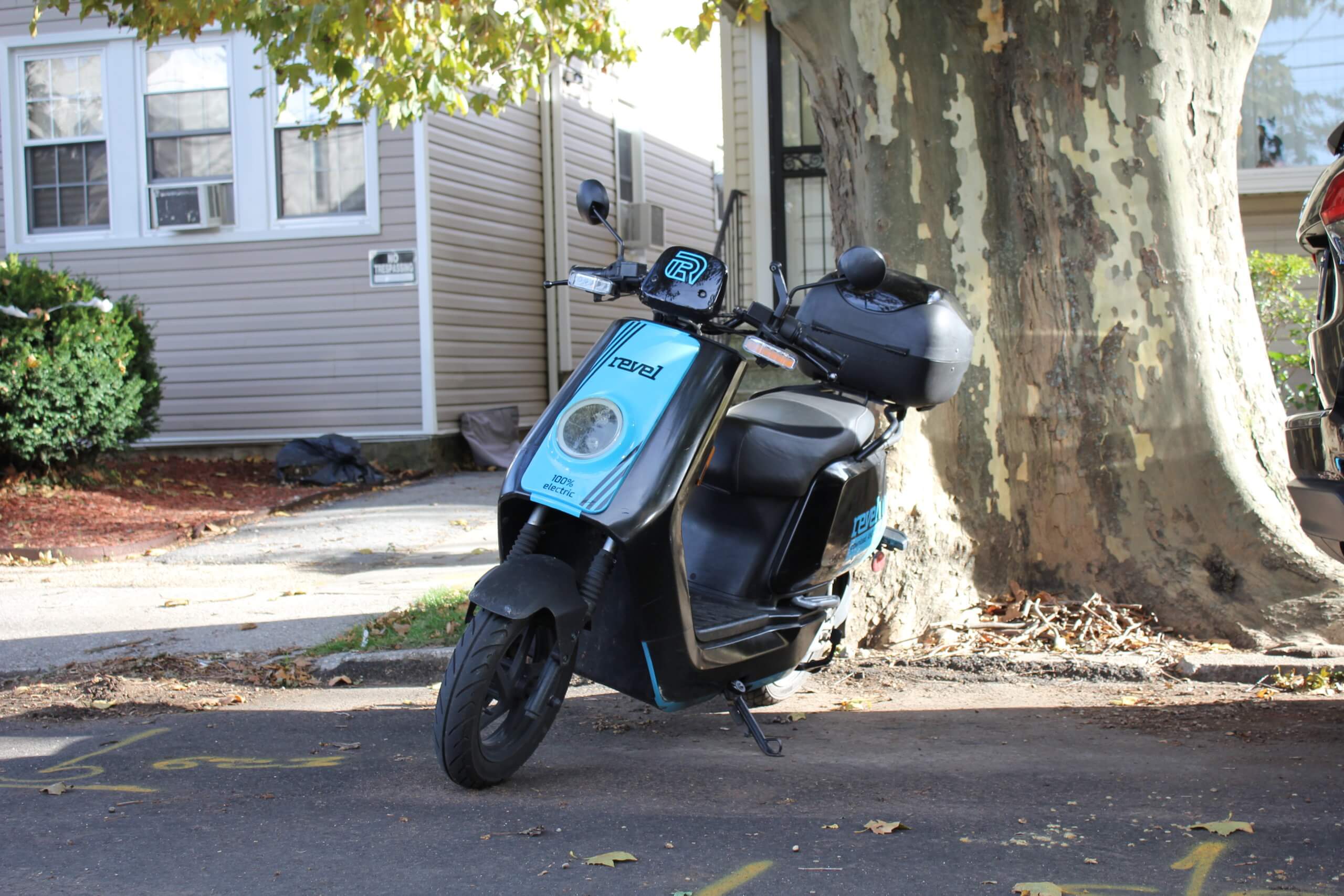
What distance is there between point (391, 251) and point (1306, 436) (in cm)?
1067

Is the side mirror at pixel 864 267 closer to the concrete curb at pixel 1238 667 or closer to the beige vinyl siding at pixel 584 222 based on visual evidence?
the concrete curb at pixel 1238 667

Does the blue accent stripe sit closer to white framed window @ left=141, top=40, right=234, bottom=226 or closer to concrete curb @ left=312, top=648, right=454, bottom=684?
concrete curb @ left=312, top=648, right=454, bottom=684

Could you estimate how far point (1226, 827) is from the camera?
132 inches

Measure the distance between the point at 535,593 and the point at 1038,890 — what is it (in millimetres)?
1479

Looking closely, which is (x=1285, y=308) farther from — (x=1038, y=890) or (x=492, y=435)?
(x=1038, y=890)

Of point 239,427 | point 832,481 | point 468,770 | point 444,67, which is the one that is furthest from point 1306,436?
point 239,427

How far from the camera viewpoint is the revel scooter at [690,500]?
12.0 feet

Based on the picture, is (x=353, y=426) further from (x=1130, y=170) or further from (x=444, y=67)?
(x=1130, y=170)

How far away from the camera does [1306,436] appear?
12.5ft

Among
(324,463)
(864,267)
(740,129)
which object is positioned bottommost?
(324,463)

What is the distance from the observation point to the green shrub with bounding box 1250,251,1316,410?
9992mm

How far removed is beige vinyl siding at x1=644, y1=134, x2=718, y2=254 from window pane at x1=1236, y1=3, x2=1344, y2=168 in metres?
7.58

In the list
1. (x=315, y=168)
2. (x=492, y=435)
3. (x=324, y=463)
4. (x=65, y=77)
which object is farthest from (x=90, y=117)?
(x=492, y=435)

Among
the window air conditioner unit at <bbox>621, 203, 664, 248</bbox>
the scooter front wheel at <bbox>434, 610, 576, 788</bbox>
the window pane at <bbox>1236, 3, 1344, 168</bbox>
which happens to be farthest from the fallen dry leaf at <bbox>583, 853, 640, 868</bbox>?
the window air conditioner unit at <bbox>621, 203, 664, 248</bbox>
